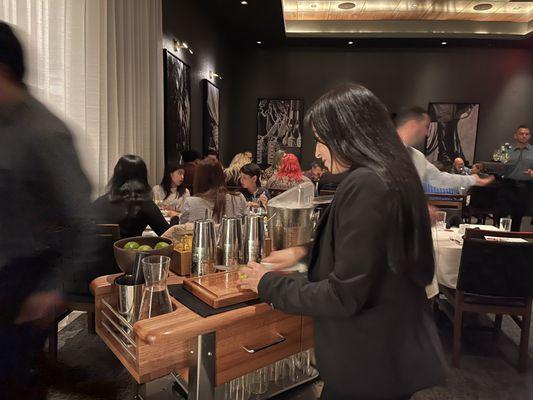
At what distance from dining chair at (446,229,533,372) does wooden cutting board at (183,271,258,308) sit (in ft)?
5.46

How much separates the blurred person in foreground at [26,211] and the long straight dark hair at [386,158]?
0.81 meters

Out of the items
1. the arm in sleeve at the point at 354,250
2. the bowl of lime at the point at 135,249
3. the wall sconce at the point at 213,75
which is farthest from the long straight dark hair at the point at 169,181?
the arm in sleeve at the point at 354,250

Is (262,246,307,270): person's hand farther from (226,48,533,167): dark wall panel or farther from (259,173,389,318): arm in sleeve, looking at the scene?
(226,48,533,167): dark wall panel

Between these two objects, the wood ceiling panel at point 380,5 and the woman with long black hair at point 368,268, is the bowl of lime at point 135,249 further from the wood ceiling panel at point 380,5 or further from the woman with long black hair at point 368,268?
the wood ceiling panel at point 380,5

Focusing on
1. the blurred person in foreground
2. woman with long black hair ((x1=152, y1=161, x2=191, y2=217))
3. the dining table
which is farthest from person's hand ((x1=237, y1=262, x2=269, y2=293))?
woman with long black hair ((x1=152, y1=161, x2=191, y2=217))

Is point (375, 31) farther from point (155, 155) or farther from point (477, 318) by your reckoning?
point (477, 318)

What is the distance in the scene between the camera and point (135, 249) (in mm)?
1420

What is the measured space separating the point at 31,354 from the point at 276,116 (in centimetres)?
813

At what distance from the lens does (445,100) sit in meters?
8.62

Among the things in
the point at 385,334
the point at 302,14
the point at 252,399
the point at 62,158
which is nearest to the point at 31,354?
the point at 62,158

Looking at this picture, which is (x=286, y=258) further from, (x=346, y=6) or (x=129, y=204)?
(x=346, y=6)

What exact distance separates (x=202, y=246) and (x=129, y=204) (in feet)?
4.51

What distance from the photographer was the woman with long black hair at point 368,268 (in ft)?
3.06

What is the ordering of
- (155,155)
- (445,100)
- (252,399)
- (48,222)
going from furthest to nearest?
1. (445,100)
2. (155,155)
3. (252,399)
4. (48,222)
